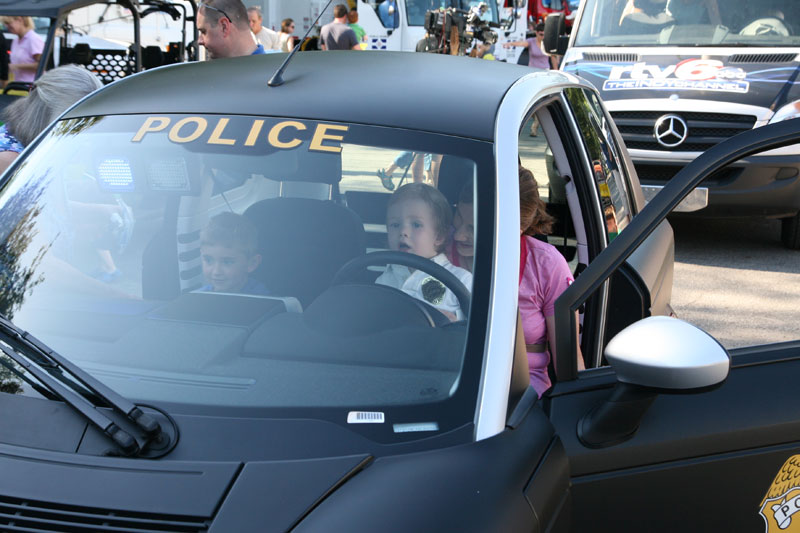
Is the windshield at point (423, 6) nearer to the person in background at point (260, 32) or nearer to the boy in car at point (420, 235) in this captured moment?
the person in background at point (260, 32)

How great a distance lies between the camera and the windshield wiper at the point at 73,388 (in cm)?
157

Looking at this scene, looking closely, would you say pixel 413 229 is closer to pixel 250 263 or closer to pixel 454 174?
pixel 454 174

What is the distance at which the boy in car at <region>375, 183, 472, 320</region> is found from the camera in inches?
78.9

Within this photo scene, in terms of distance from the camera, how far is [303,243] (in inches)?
81.7

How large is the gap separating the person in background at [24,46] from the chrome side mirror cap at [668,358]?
24.0ft

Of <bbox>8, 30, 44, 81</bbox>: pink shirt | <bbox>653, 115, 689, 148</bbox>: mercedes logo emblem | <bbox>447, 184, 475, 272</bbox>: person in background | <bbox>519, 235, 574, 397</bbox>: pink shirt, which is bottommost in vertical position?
<bbox>653, 115, 689, 148</bbox>: mercedes logo emblem

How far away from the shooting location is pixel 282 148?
A: 216 cm

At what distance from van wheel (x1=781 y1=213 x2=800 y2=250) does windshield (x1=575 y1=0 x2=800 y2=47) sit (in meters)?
1.41

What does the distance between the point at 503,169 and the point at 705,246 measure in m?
6.14

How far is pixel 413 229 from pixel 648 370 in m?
0.72

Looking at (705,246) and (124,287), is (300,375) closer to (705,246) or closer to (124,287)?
(124,287)

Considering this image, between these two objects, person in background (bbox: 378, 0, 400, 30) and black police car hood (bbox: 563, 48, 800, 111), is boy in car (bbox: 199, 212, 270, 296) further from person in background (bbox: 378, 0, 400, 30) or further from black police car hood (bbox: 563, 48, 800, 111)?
person in background (bbox: 378, 0, 400, 30)

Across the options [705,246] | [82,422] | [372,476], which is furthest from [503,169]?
[705,246]

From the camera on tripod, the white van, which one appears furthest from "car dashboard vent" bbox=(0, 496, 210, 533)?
the camera on tripod
